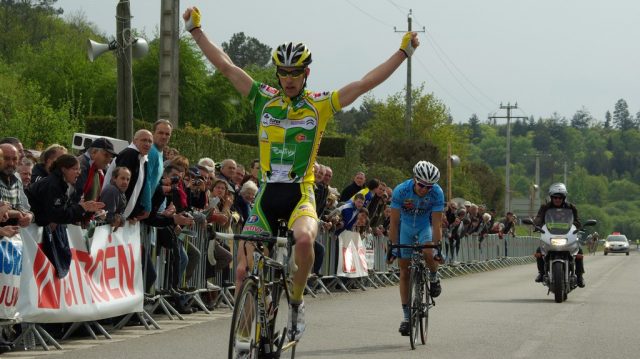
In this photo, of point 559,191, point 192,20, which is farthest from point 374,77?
point 559,191

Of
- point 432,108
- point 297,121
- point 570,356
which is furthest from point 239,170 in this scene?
point 432,108

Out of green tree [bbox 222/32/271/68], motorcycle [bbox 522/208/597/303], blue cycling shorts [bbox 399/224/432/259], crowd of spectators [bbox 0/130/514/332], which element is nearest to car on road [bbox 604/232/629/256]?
green tree [bbox 222/32/271/68]

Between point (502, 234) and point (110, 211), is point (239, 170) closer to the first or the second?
point (110, 211)

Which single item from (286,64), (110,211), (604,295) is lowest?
(604,295)

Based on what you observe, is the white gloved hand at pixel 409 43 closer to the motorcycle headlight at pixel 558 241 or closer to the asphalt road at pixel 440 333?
the asphalt road at pixel 440 333

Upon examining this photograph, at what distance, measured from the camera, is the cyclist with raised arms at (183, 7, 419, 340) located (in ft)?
30.1

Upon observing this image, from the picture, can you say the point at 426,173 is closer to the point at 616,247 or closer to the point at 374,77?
the point at 374,77

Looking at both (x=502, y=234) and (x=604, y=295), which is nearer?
(x=604, y=295)

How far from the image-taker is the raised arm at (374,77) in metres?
9.56

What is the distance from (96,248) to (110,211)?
58cm

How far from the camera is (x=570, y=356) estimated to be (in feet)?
38.7

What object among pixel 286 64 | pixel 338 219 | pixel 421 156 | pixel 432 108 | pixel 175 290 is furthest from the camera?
pixel 432 108

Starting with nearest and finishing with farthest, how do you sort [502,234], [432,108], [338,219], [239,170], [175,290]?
[175,290] → [239,170] → [338,219] → [502,234] → [432,108]

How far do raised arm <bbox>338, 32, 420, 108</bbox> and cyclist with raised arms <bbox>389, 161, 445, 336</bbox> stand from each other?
3453mm
